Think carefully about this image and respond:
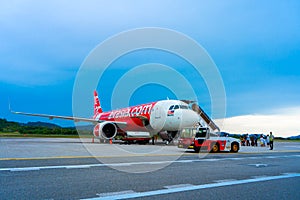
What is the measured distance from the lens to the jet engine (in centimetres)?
2699

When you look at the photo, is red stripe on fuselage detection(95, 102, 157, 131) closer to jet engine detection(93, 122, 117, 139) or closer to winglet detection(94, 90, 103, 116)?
jet engine detection(93, 122, 117, 139)

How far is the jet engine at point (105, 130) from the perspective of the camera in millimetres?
26986

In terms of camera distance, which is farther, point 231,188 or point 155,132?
point 155,132

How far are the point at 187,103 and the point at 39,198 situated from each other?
2110cm

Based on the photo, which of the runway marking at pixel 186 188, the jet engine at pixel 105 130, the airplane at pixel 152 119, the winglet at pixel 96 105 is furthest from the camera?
the winglet at pixel 96 105

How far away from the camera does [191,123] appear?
2275cm

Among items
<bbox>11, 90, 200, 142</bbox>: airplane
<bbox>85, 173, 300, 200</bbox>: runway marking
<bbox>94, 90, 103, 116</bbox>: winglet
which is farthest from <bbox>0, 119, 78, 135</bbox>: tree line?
<bbox>85, 173, 300, 200</bbox>: runway marking

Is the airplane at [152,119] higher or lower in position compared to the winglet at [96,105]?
lower

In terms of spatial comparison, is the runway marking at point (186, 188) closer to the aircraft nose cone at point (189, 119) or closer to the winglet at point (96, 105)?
the aircraft nose cone at point (189, 119)

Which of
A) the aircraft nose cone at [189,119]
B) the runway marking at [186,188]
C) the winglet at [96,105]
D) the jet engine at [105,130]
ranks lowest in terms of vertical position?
the runway marking at [186,188]

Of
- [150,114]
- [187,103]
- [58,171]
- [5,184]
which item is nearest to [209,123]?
[187,103]

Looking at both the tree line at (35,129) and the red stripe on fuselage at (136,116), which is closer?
the red stripe on fuselage at (136,116)

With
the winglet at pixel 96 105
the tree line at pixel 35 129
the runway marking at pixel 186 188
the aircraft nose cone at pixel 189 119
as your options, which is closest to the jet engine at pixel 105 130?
the aircraft nose cone at pixel 189 119

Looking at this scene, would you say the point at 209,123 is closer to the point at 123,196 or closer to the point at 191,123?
the point at 191,123
